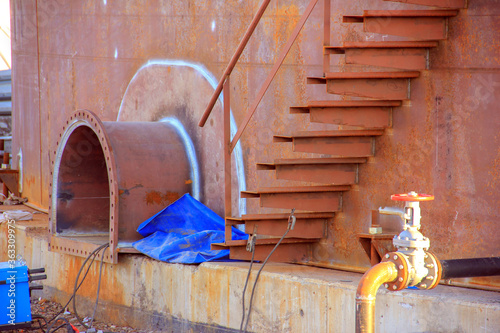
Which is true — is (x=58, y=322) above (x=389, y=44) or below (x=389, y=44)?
below

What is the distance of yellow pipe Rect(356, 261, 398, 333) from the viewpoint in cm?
410

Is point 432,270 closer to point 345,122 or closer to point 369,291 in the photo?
point 369,291

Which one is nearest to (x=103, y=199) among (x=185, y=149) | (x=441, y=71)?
(x=185, y=149)

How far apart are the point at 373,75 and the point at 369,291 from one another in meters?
2.46

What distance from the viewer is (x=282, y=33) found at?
7715 millimetres

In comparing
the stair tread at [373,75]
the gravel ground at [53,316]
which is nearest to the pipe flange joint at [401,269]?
the stair tread at [373,75]

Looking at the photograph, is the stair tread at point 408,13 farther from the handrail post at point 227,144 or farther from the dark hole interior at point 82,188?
the dark hole interior at point 82,188

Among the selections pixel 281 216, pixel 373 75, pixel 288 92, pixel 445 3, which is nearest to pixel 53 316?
pixel 281 216

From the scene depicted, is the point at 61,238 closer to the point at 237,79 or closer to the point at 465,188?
the point at 237,79

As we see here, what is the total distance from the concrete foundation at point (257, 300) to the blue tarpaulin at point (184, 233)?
0.14m

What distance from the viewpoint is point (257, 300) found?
6.64 metres

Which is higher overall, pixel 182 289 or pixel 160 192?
pixel 160 192

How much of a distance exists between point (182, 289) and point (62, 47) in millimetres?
6911

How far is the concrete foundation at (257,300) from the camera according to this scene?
5391 mm
